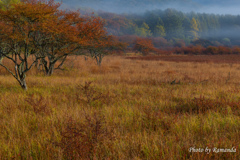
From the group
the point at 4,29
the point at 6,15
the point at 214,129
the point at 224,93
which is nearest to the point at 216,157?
the point at 214,129

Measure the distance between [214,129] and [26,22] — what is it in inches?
273

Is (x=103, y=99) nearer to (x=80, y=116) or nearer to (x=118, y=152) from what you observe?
(x=80, y=116)

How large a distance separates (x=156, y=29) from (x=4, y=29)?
202966mm

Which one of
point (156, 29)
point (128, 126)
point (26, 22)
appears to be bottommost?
point (128, 126)

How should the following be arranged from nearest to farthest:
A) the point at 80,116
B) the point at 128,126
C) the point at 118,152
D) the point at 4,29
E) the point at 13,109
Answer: the point at 118,152 → the point at 128,126 → the point at 80,116 → the point at 13,109 → the point at 4,29

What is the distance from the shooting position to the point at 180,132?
9.73ft

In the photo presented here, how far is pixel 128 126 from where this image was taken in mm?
3367

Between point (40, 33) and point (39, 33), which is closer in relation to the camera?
point (39, 33)

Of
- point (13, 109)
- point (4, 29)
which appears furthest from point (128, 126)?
point (4, 29)

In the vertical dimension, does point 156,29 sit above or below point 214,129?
above

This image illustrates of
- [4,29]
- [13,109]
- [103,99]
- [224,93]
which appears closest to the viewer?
Result: [13,109]

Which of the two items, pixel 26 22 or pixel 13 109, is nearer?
pixel 13 109

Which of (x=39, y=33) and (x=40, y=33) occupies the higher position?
(x=40, y=33)

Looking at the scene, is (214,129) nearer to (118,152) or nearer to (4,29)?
(118,152)
